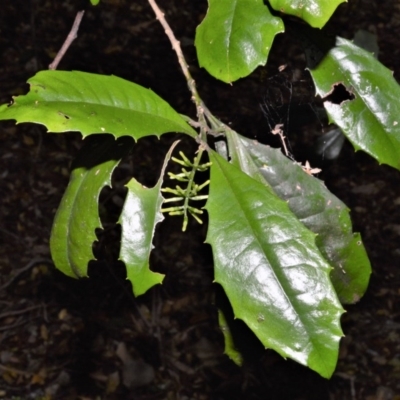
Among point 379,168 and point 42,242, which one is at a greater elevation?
point 379,168

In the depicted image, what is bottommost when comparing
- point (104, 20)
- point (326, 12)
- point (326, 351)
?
point (104, 20)

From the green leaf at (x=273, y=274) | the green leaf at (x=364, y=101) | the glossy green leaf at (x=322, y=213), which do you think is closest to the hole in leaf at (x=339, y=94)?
the green leaf at (x=364, y=101)

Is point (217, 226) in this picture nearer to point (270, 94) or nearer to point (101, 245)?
point (270, 94)

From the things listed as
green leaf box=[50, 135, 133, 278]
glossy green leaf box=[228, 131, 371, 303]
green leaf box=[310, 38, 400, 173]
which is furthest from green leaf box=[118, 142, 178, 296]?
green leaf box=[310, 38, 400, 173]

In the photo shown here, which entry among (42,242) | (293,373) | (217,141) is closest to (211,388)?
(293,373)

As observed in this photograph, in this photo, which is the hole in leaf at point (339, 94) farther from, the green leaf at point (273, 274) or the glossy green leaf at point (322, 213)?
the green leaf at point (273, 274)

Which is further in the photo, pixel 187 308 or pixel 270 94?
pixel 187 308

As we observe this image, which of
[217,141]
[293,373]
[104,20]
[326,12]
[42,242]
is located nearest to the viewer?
[326,12]

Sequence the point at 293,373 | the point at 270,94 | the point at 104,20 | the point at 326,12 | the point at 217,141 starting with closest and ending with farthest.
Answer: the point at 326,12 < the point at 217,141 < the point at 270,94 < the point at 293,373 < the point at 104,20
